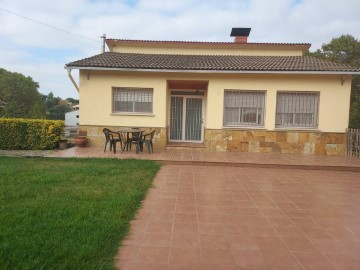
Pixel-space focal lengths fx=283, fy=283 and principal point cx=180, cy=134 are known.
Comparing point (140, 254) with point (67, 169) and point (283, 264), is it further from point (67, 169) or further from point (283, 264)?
point (67, 169)

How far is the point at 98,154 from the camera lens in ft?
31.4

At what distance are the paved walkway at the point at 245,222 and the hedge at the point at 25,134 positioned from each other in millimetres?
5756

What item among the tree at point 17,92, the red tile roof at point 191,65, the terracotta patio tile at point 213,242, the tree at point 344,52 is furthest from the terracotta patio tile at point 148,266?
the tree at point 17,92

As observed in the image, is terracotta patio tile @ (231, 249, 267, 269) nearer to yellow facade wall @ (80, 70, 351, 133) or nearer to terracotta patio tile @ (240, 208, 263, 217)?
terracotta patio tile @ (240, 208, 263, 217)

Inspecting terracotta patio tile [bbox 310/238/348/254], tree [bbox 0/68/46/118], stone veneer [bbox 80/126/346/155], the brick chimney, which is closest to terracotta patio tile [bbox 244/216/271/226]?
terracotta patio tile [bbox 310/238/348/254]

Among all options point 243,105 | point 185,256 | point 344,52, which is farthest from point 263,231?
point 344,52

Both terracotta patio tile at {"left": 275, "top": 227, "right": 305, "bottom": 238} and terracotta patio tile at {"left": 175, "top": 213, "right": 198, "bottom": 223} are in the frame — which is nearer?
terracotta patio tile at {"left": 275, "top": 227, "right": 305, "bottom": 238}

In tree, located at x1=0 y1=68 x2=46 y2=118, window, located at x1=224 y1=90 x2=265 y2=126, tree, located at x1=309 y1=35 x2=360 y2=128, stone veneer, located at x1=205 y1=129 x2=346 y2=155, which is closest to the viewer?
stone veneer, located at x1=205 y1=129 x2=346 y2=155

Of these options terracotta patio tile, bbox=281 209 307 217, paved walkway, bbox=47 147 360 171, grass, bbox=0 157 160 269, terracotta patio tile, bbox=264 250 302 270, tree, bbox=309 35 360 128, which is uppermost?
tree, bbox=309 35 360 128

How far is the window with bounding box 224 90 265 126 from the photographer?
11422 mm

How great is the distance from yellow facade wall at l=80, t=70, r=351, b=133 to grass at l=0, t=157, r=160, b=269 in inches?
162

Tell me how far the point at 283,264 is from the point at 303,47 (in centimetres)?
1372

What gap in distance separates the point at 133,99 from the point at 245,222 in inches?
331

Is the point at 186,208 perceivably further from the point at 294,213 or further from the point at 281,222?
the point at 294,213
